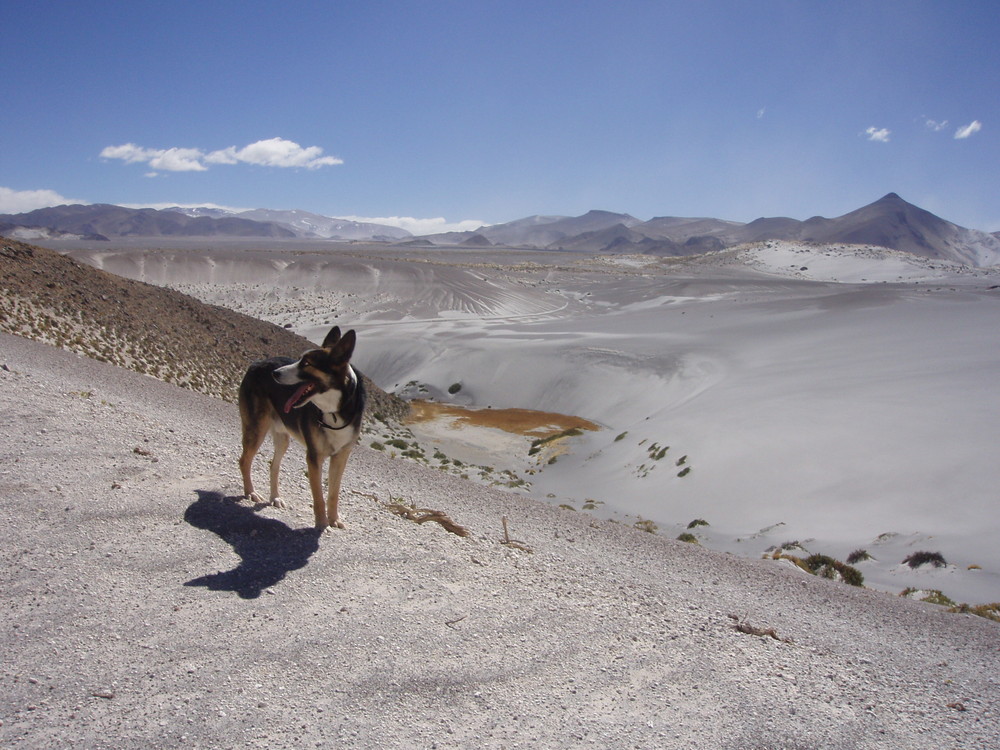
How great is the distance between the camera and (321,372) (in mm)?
4465

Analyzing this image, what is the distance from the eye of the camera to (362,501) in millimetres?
6461

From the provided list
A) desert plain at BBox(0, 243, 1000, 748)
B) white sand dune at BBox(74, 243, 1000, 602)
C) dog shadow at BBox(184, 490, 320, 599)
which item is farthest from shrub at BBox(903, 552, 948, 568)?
dog shadow at BBox(184, 490, 320, 599)

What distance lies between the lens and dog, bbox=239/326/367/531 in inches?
175

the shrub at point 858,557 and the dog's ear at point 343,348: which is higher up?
the dog's ear at point 343,348

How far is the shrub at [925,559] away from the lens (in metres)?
9.84

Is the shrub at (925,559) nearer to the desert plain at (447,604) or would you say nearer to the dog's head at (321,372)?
the desert plain at (447,604)

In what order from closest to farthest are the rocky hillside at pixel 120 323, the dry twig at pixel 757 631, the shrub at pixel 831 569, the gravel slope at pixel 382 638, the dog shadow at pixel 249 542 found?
the gravel slope at pixel 382 638
the dog shadow at pixel 249 542
the dry twig at pixel 757 631
the shrub at pixel 831 569
the rocky hillside at pixel 120 323

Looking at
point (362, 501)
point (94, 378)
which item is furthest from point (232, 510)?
point (94, 378)

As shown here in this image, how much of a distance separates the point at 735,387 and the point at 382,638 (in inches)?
1006

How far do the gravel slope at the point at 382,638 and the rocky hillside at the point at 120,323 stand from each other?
1030 centimetres

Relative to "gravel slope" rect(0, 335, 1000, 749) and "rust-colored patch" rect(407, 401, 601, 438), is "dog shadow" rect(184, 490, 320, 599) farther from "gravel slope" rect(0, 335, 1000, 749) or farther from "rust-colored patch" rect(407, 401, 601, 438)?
"rust-colored patch" rect(407, 401, 601, 438)

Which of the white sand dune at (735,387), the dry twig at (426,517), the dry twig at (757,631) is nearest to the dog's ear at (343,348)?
the dry twig at (426,517)

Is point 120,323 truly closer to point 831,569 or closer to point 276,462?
point 276,462

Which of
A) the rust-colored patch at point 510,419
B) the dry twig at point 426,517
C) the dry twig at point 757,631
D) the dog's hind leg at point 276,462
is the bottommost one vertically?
the rust-colored patch at point 510,419
